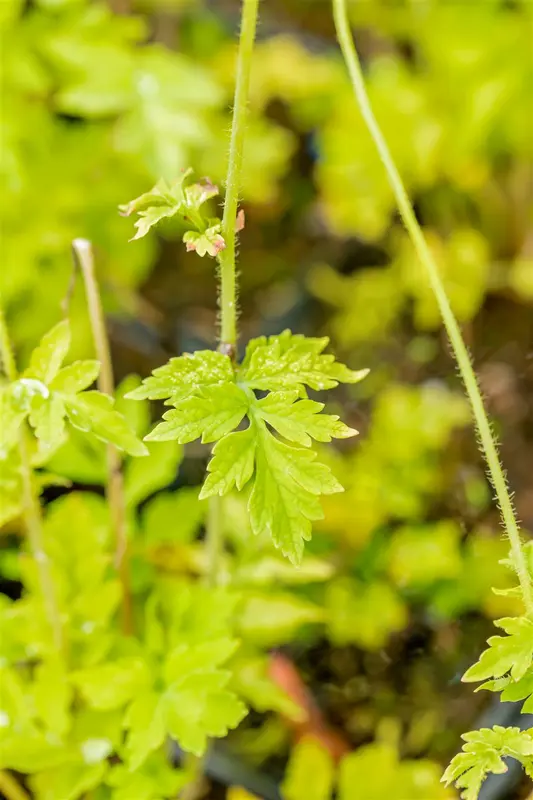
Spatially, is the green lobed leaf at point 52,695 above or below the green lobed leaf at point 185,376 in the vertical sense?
below

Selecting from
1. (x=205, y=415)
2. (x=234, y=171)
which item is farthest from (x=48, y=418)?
(x=234, y=171)

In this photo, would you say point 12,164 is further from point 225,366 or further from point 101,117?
point 225,366

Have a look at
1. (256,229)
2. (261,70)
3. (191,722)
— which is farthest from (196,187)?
(256,229)

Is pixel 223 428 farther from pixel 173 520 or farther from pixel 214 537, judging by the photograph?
pixel 173 520

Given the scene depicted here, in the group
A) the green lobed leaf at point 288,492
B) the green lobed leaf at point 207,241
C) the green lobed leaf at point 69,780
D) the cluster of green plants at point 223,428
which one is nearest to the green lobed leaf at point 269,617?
the cluster of green plants at point 223,428

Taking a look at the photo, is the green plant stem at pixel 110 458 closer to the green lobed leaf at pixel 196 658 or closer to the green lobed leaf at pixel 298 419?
the green lobed leaf at pixel 196 658

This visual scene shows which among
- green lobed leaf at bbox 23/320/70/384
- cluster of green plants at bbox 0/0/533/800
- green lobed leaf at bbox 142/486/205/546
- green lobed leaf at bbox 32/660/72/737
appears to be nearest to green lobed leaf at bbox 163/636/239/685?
cluster of green plants at bbox 0/0/533/800

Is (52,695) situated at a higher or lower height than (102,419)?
lower
